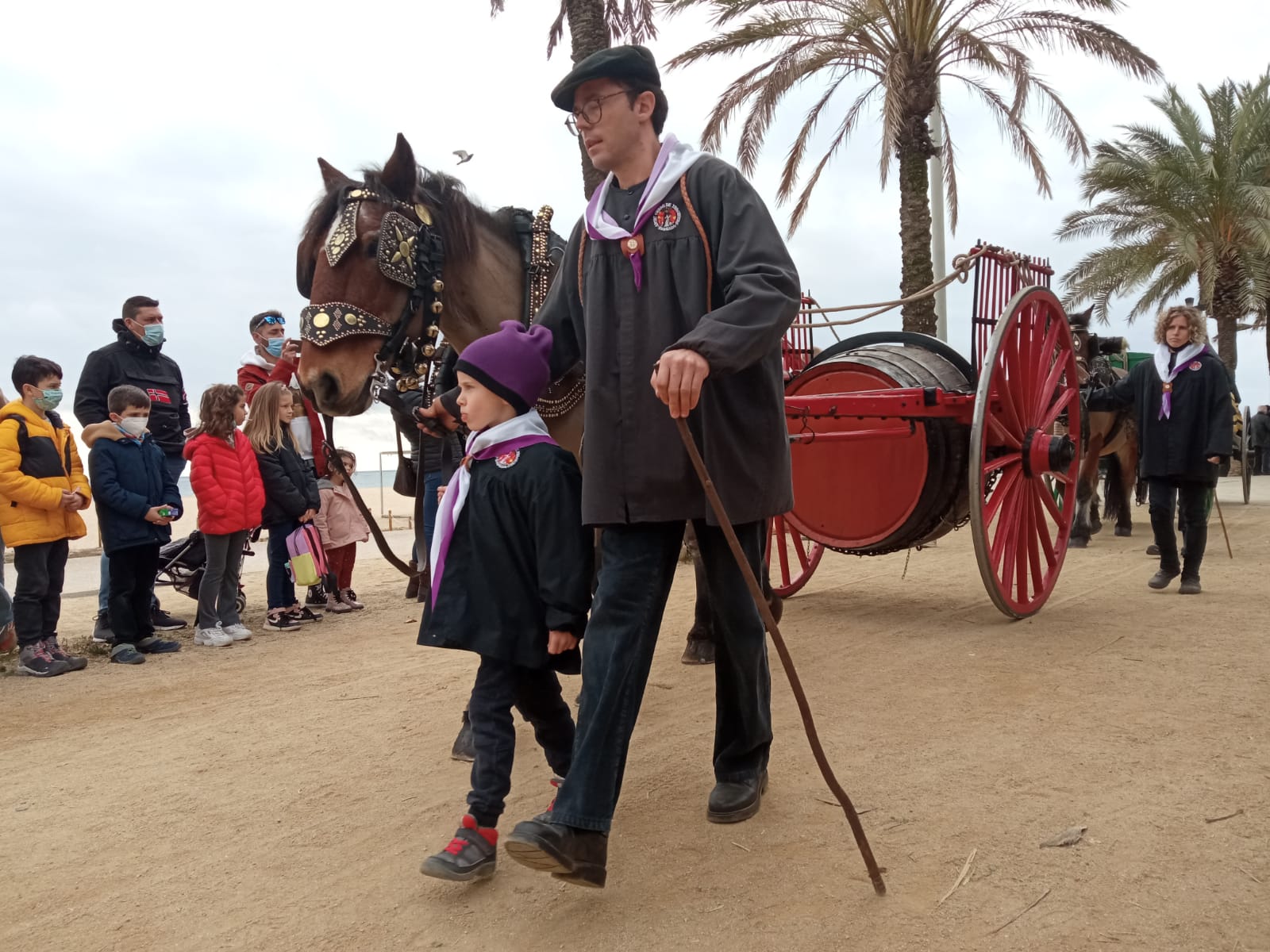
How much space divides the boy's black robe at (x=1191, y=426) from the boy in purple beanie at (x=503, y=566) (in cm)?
515

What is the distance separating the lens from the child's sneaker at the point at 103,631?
625 cm

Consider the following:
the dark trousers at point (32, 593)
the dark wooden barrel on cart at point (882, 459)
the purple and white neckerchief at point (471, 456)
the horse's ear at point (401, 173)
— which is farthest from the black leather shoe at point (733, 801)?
the dark trousers at point (32, 593)

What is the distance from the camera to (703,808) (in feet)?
9.58

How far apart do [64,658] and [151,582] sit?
0.74 meters

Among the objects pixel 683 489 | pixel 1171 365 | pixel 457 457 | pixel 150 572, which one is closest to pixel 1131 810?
pixel 683 489

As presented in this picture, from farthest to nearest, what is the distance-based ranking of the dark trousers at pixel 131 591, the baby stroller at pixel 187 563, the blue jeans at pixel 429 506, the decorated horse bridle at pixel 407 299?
the baby stroller at pixel 187 563
the dark trousers at pixel 131 591
the blue jeans at pixel 429 506
the decorated horse bridle at pixel 407 299

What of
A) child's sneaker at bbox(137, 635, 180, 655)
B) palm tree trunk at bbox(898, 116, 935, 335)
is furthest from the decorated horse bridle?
palm tree trunk at bbox(898, 116, 935, 335)

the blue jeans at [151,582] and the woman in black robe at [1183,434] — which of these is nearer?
the blue jeans at [151,582]

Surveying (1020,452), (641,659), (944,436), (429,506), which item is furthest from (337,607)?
(641,659)

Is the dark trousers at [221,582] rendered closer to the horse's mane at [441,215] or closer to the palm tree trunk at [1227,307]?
the horse's mane at [441,215]

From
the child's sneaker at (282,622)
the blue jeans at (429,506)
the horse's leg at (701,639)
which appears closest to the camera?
the blue jeans at (429,506)

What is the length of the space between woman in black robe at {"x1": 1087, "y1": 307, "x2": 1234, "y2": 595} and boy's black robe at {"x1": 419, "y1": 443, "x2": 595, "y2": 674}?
506 cm

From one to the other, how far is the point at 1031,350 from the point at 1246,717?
2.56 meters

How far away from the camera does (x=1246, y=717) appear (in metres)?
3.53
